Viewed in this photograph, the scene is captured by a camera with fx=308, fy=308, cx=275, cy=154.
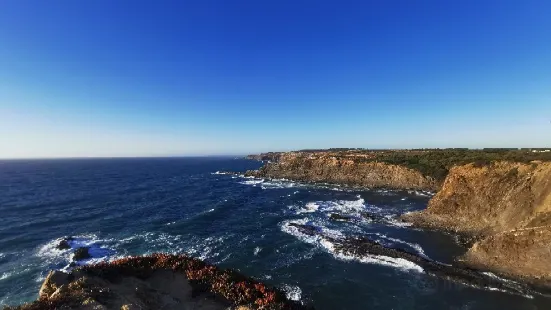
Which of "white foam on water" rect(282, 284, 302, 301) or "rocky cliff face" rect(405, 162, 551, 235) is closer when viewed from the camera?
"white foam on water" rect(282, 284, 302, 301)

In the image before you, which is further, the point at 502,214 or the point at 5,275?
the point at 502,214

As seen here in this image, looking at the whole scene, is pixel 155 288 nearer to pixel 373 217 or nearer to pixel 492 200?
pixel 373 217

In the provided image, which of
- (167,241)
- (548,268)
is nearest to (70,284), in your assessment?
(167,241)

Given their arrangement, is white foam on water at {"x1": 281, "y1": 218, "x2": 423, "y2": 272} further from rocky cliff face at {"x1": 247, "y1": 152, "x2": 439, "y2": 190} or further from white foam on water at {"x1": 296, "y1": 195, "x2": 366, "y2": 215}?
rocky cliff face at {"x1": 247, "y1": 152, "x2": 439, "y2": 190}

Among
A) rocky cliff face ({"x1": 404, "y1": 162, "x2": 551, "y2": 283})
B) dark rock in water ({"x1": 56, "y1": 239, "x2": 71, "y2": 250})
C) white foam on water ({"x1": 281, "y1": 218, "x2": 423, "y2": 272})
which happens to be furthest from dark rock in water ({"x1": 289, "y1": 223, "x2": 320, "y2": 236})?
dark rock in water ({"x1": 56, "y1": 239, "x2": 71, "y2": 250})

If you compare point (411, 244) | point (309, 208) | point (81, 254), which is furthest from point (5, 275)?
point (309, 208)

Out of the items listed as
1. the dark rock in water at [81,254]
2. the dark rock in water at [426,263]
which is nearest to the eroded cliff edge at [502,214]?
the dark rock in water at [426,263]

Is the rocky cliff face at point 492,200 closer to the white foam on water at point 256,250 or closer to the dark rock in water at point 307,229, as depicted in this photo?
the dark rock in water at point 307,229
